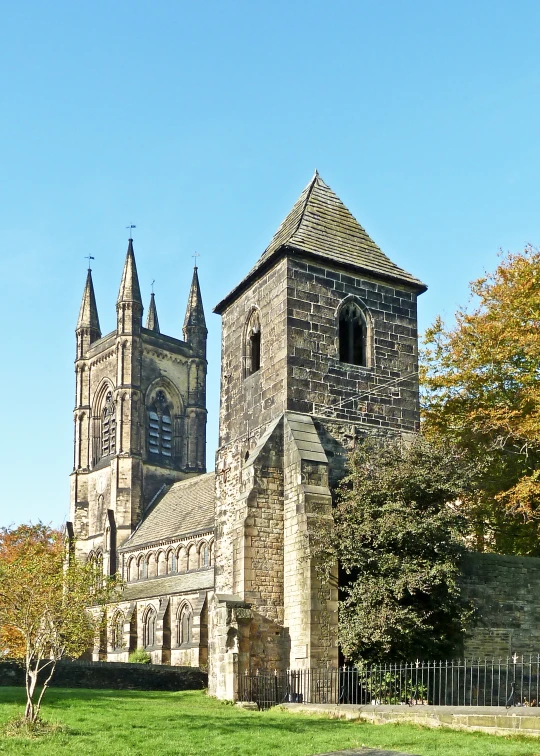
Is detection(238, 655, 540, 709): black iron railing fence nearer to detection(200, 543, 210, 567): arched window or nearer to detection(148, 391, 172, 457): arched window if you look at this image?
detection(200, 543, 210, 567): arched window

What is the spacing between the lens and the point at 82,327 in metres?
72.0

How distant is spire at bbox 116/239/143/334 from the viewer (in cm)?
6612

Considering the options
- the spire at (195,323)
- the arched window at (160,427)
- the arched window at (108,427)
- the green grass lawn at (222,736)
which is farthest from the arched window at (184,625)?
the green grass lawn at (222,736)

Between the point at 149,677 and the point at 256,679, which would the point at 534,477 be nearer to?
the point at 256,679

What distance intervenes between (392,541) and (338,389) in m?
4.47

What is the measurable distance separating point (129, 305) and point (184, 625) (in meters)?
25.7

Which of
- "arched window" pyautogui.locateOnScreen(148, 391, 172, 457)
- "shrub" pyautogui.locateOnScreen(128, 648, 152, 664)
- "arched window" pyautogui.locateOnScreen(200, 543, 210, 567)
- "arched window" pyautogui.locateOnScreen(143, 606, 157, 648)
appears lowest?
"shrub" pyautogui.locateOnScreen(128, 648, 152, 664)

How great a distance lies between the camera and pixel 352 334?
24172 mm

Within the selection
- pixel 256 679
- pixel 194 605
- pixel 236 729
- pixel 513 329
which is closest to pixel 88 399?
pixel 194 605

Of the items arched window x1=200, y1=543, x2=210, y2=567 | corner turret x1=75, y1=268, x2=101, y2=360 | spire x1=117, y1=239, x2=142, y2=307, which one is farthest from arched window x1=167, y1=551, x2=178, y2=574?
corner turret x1=75, y1=268, x2=101, y2=360

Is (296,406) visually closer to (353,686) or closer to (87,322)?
(353,686)

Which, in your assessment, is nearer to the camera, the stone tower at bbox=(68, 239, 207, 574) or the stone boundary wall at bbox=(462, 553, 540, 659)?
the stone boundary wall at bbox=(462, 553, 540, 659)

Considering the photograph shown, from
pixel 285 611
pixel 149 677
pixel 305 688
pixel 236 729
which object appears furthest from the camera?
pixel 149 677

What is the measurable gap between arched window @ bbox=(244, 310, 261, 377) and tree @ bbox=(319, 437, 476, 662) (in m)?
4.71
